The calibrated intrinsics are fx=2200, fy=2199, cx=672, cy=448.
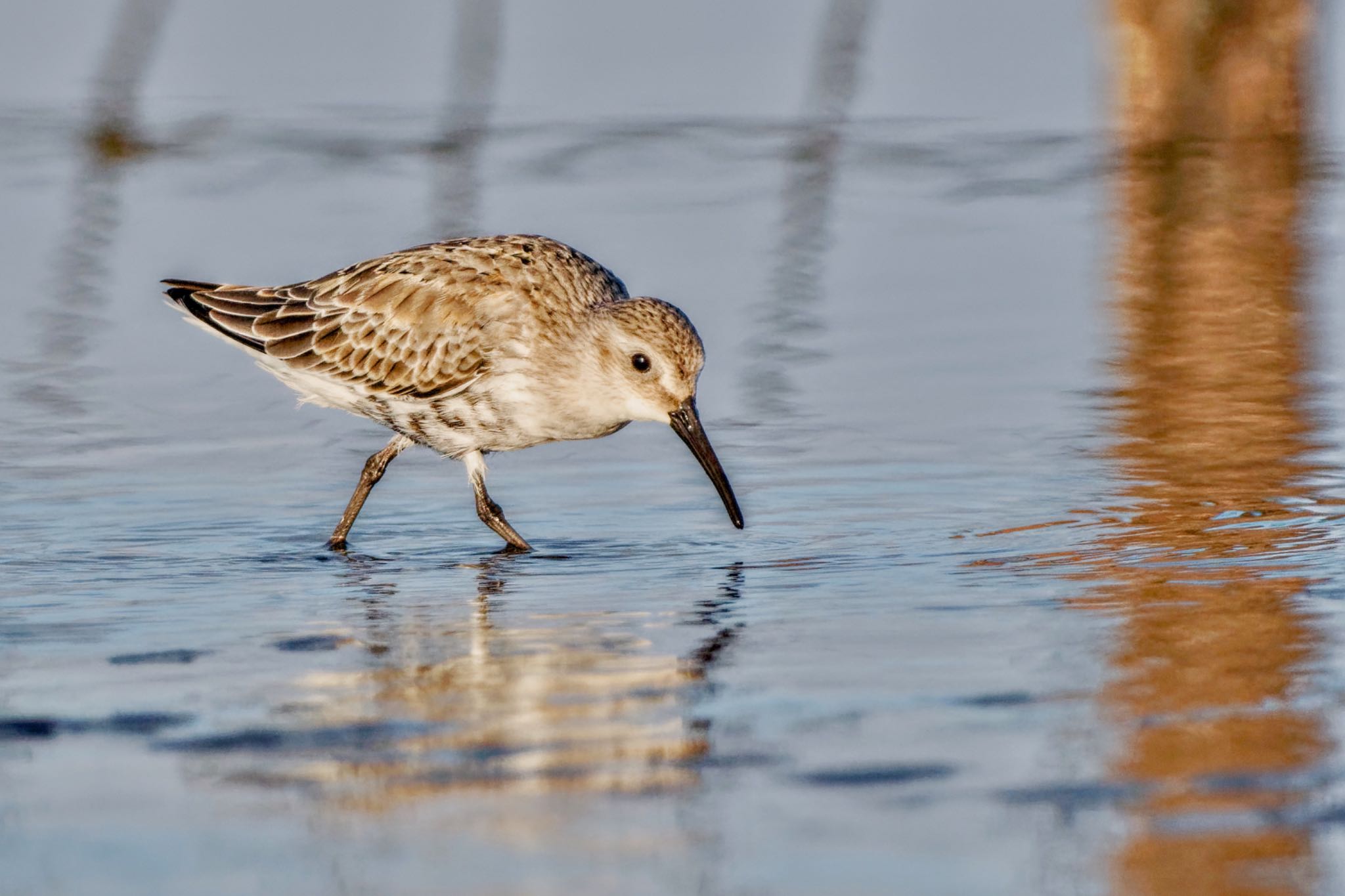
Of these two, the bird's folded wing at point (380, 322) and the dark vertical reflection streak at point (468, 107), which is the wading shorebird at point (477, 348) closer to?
the bird's folded wing at point (380, 322)

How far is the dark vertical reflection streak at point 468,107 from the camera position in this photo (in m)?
15.7

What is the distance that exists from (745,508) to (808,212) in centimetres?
692

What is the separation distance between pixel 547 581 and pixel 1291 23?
28.7 ft

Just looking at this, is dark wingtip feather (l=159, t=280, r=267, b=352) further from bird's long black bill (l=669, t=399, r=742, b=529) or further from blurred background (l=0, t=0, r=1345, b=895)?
bird's long black bill (l=669, t=399, r=742, b=529)

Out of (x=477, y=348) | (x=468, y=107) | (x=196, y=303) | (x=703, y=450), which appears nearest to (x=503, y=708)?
(x=703, y=450)

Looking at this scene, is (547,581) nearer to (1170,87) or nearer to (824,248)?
(824,248)

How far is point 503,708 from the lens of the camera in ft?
18.3

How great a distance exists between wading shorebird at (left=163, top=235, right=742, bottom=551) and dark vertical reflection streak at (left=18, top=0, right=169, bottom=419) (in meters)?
1.41

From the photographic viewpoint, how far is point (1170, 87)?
49.7ft

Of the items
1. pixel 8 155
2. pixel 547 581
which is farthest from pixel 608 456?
pixel 8 155

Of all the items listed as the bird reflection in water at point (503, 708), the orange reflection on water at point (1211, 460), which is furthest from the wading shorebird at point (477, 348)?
the orange reflection on water at point (1211, 460)

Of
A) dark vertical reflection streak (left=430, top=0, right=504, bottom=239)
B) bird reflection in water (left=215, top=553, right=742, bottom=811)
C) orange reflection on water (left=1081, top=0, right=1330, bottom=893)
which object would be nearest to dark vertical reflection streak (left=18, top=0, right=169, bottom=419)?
dark vertical reflection streak (left=430, top=0, right=504, bottom=239)

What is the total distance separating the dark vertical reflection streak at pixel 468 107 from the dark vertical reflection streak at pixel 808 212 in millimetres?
2318

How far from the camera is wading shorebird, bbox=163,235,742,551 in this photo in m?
8.66
